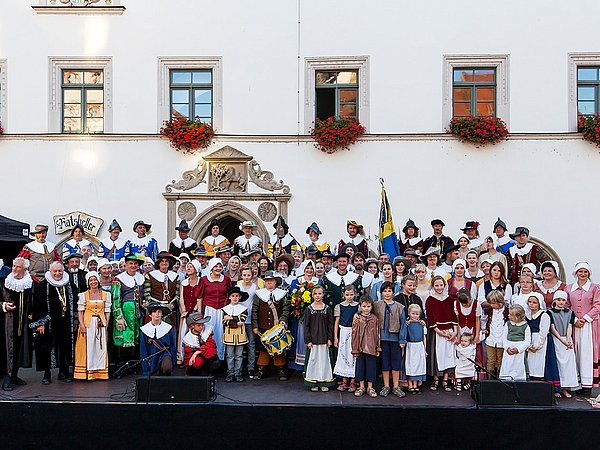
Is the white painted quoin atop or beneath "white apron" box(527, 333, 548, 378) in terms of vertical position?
atop

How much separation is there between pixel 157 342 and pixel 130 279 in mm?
1009

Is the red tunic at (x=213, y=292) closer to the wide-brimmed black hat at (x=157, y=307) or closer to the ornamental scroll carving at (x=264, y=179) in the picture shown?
the wide-brimmed black hat at (x=157, y=307)

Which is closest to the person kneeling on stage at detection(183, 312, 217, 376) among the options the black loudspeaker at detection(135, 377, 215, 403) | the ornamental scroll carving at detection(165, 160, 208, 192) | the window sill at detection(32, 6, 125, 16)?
the black loudspeaker at detection(135, 377, 215, 403)

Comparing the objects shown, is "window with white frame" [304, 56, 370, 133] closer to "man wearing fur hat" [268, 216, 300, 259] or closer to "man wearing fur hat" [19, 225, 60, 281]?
"man wearing fur hat" [268, 216, 300, 259]

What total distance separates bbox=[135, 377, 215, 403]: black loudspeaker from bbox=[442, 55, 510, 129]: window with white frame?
8.89 m

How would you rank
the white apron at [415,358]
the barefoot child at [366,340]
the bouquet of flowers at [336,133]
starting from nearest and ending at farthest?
the barefoot child at [366,340] → the white apron at [415,358] → the bouquet of flowers at [336,133]

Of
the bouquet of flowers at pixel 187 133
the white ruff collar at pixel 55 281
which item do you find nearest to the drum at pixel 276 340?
the white ruff collar at pixel 55 281

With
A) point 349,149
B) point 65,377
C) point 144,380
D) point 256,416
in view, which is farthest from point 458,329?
point 349,149

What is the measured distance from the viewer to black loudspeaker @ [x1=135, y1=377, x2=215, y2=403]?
20.6ft

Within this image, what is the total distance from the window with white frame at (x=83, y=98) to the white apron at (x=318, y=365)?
8392 millimetres

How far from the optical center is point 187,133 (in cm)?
1308

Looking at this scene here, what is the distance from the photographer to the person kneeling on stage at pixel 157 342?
7.38 m

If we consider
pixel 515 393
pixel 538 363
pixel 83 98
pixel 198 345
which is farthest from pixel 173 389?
pixel 83 98

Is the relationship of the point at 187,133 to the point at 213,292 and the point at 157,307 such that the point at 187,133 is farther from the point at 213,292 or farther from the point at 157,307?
the point at 157,307
